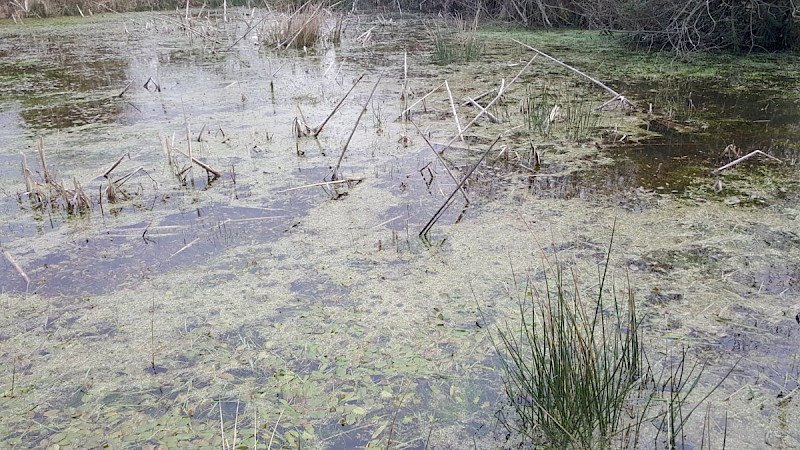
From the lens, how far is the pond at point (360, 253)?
1569 mm

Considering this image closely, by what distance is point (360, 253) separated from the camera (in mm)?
2350

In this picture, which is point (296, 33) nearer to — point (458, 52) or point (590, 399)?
point (458, 52)

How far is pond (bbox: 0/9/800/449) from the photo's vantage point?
157cm

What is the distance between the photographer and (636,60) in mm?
5684

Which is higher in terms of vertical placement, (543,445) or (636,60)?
(636,60)

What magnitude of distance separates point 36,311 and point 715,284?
2.06 meters

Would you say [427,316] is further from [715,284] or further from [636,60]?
[636,60]

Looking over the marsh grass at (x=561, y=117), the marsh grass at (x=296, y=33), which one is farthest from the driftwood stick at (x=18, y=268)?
the marsh grass at (x=296, y=33)

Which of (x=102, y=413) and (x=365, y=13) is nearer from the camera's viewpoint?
(x=102, y=413)

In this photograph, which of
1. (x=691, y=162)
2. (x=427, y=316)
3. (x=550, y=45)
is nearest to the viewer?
(x=427, y=316)

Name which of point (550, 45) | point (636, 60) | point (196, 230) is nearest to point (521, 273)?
point (196, 230)

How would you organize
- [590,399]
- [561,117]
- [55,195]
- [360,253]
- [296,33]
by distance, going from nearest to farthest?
[590,399] < [360,253] < [55,195] < [561,117] < [296,33]

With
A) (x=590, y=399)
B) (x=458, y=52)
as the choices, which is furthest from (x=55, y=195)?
(x=458, y=52)

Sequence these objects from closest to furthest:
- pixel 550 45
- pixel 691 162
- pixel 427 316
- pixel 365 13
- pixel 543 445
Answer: pixel 543 445 → pixel 427 316 → pixel 691 162 → pixel 550 45 → pixel 365 13
